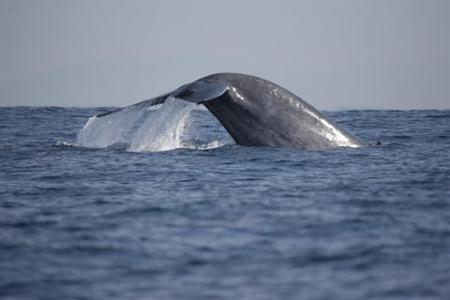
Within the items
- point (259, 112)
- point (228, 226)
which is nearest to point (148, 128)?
point (259, 112)

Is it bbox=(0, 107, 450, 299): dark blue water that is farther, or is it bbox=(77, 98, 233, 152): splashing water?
A: bbox=(77, 98, 233, 152): splashing water

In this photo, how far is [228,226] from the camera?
8852 millimetres

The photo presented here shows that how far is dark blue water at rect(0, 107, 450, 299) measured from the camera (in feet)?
22.5

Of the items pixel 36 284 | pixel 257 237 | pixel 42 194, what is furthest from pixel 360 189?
pixel 36 284

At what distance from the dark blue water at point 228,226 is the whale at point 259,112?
0.30 metres

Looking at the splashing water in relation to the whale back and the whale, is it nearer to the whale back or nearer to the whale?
the whale

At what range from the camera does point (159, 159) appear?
570 inches

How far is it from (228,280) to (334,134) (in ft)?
27.2

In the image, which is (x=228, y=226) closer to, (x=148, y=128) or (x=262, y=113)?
(x=262, y=113)

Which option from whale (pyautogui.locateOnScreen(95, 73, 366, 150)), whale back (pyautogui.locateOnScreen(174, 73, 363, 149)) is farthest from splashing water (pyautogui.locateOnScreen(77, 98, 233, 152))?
whale back (pyautogui.locateOnScreen(174, 73, 363, 149))

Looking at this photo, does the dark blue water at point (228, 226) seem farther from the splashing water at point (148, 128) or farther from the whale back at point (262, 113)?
the splashing water at point (148, 128)

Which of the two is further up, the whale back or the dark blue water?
the whale back

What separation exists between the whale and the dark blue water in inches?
11.8

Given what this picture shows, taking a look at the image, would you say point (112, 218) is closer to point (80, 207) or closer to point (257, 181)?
point (80, 207)
